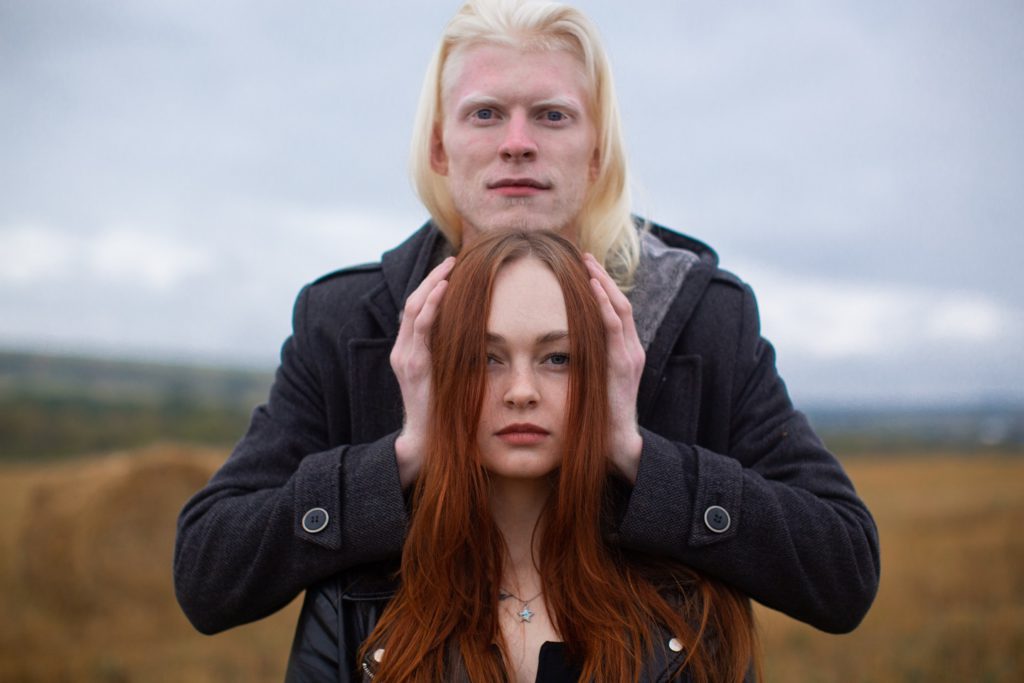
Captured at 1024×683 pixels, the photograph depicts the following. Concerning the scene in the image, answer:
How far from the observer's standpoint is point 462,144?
3.14m

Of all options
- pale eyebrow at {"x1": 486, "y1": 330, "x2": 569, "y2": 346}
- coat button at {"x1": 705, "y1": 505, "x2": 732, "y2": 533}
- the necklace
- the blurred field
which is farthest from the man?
the blurred field

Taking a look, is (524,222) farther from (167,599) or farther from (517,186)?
(167,599)

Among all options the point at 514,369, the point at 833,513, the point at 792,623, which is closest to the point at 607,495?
the point at 514,369

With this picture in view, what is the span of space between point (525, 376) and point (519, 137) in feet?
2.83

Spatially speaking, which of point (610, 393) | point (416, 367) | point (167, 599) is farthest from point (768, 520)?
point (167, 599)

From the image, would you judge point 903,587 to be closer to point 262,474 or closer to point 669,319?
point 669,319

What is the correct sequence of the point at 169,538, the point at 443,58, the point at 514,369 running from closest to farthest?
the point at 514,369 → the point at 443,58 → the point at 169,538

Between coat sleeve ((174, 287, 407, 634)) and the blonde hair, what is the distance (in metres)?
0.98

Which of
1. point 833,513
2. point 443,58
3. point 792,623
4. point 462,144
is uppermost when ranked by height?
point 443,58

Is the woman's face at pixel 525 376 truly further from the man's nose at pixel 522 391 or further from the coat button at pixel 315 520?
the coat button at pixel 315 520

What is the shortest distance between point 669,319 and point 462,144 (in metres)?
0.87

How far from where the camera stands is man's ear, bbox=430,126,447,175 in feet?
11.3

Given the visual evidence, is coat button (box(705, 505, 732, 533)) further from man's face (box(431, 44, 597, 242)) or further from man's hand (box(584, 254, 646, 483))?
man's face (box(431, 44, 597, 242))

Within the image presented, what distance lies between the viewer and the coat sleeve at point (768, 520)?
270 cm
